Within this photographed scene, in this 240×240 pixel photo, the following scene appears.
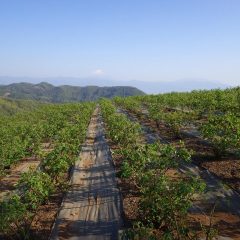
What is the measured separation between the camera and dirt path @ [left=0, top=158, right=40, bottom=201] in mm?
21858

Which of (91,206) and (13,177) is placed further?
(13,177)

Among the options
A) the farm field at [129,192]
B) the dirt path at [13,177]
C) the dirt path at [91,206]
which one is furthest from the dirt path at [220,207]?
the dirt path at [13,177]

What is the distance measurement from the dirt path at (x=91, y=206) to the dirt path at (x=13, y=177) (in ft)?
9.79

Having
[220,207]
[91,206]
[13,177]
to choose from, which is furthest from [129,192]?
[13,177]

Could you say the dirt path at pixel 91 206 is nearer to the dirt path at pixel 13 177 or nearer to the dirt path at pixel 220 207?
the dirt path at pixel 13 177

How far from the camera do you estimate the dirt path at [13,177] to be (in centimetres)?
2186

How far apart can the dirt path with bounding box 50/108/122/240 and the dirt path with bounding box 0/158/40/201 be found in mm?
2985

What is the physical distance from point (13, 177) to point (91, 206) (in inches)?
381

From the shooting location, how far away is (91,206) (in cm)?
1727

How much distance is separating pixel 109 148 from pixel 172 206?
18646mm

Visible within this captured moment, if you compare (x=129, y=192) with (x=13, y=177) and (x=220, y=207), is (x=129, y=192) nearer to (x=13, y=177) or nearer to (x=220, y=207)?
(x=220, y=207)

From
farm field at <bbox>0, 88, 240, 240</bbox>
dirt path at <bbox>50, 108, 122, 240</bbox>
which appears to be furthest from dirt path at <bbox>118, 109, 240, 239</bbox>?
dirt path at <bbox>50, 108, 122, 240</bbox>

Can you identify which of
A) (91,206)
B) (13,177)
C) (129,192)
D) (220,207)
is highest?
(220,207)

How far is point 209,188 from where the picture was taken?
18078mm
